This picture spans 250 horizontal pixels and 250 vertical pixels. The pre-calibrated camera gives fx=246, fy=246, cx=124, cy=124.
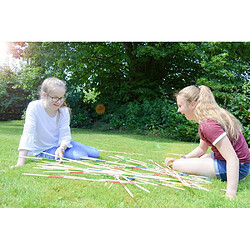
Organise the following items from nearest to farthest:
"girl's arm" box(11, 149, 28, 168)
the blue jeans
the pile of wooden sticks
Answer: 1. the pile of wooden sticks
2. "girl's arm" box(11, 149, 28, 168)
3. the blue jeans

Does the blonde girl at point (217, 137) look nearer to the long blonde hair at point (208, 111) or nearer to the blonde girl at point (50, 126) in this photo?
the long blonde hair at point (208, 111)

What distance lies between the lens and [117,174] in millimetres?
2615

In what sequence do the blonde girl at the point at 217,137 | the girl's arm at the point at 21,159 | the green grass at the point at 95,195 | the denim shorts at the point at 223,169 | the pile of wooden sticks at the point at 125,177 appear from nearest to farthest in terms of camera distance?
1. the green grass at the point at 95,195
2. the blonde girl at the point at 217,137
3. the pile of wooden sticks at the point at 125,177
4. the denim shorts at the point at 223,169
5. the girl's arm at the point at 21,159

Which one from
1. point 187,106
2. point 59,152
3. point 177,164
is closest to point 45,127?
point 59,152

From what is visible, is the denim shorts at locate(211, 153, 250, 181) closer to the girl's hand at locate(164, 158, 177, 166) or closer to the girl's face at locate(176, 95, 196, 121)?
the girl's face at locate(176, 95, 196, 121)

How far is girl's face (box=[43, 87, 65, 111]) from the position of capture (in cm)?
332

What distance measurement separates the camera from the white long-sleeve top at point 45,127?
11.1ft

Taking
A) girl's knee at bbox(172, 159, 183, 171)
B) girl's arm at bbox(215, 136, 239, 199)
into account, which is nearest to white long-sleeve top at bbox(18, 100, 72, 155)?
girl's knee at bbox(172, 159, 183, 171)

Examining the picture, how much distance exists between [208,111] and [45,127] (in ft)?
7.49

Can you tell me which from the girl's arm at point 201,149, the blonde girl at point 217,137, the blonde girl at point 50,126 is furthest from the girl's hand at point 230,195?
the blonde girl at point 50,126

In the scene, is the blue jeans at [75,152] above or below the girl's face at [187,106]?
below

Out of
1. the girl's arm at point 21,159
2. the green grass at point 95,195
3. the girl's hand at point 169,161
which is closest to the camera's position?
the green grass at point 95,195
